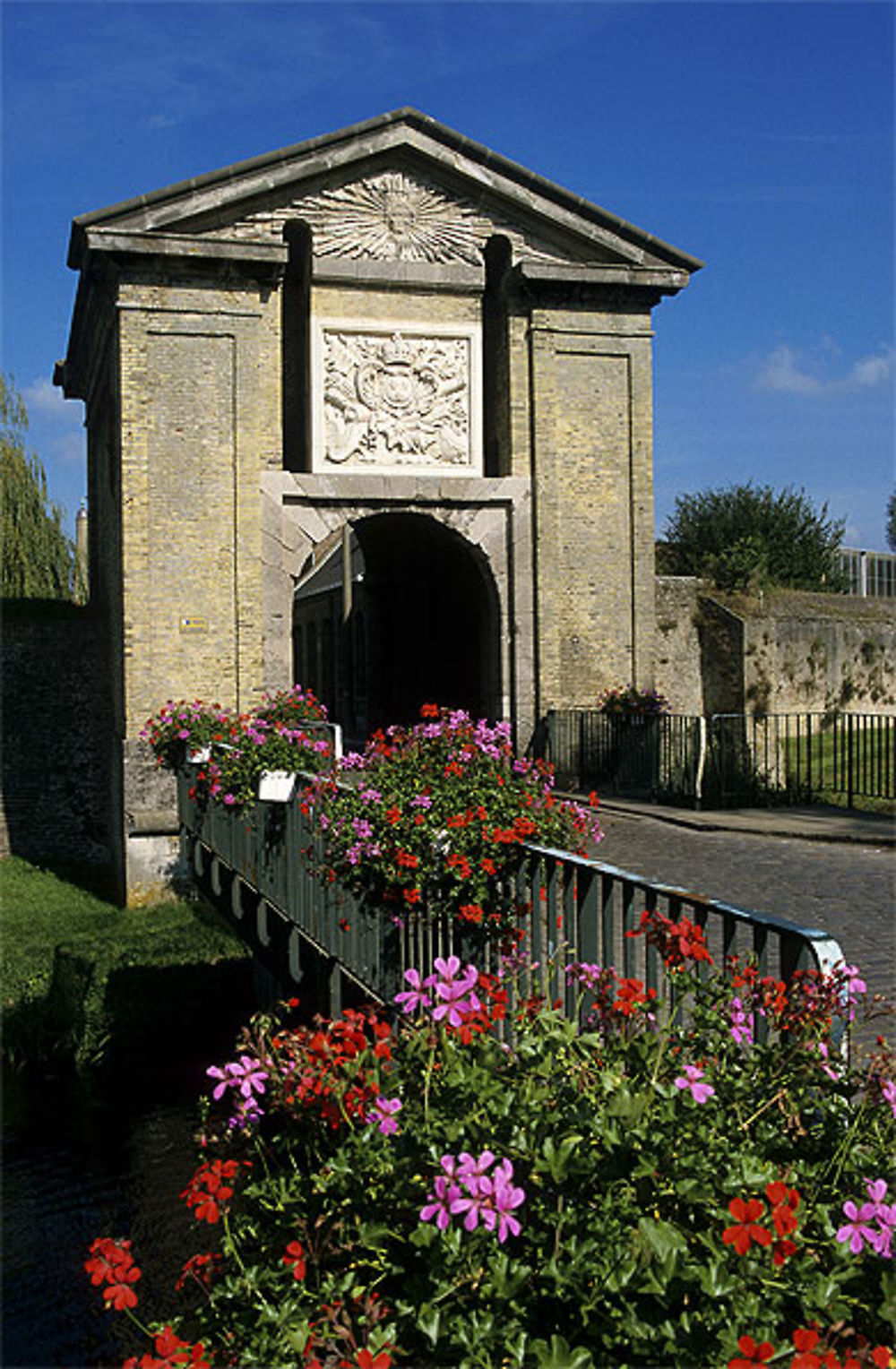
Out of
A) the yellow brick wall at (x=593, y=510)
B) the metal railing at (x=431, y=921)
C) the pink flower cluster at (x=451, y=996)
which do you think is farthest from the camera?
the yellow brick wall at (x=593, y=510)

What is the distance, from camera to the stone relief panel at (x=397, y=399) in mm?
15516

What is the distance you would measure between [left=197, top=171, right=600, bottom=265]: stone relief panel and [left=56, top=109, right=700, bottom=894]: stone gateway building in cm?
3

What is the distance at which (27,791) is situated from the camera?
16.8m

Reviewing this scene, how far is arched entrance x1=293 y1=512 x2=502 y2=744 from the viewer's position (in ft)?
55.1

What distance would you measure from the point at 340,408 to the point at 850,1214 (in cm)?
1403

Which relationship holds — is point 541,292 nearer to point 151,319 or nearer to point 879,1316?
point 151,319

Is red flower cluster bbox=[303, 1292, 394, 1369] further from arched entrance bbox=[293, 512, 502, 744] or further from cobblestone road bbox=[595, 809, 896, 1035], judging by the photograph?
arched entrance bbox=[293, 512, 502, 744]

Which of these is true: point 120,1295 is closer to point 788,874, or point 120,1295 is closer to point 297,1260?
point 297,1260

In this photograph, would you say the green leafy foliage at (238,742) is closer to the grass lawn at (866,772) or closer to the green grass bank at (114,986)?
the green grass bank at (114,986)

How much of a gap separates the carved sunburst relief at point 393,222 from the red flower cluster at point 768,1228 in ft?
47.5

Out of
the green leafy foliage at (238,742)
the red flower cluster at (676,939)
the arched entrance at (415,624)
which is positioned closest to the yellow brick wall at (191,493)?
the green leafy foliage at (238,742)

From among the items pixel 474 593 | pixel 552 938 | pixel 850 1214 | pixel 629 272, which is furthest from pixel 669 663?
pixel 850 1214

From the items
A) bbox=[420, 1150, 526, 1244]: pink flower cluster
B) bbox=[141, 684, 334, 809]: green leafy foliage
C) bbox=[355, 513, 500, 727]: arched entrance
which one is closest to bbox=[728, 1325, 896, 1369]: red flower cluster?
bbox=[420, 1150, 526, 1244]: pink flower cluster

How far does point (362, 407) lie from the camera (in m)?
15.6
